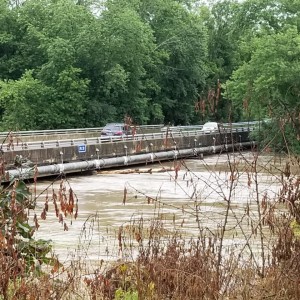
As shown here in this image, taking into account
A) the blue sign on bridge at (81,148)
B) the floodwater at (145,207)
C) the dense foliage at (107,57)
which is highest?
the dense foliage at (107,57)

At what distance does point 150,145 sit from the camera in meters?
46.2

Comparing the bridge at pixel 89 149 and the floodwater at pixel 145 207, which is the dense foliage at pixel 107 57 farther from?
the floodwater at pixel 145 207

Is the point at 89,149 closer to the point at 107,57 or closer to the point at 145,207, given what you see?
the point at 145,207

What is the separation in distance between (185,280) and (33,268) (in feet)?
4.71

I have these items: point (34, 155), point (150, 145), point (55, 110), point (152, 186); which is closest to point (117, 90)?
point (55, 110)

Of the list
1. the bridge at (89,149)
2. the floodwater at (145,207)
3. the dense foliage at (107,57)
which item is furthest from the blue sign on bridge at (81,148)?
the dense foliage at (107,57)

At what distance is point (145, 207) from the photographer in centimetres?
2433

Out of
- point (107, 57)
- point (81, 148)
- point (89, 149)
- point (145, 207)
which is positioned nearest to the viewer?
point (145, 207)

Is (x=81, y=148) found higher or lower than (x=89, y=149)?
higher

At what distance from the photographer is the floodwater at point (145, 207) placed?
991cm

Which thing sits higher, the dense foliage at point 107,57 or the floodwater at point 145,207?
the dense foliage at point 107,57

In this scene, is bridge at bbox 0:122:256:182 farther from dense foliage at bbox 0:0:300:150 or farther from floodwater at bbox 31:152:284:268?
dense foliage at bbox 0:0:300:150

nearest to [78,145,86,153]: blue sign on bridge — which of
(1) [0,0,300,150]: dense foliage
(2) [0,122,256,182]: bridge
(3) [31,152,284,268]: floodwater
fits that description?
(2) [0,122,256,182]: bridge

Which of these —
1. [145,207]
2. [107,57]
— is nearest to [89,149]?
[145,207]
